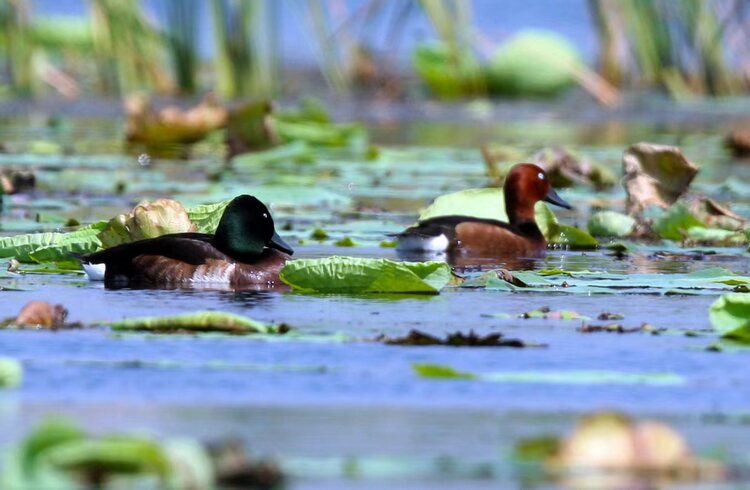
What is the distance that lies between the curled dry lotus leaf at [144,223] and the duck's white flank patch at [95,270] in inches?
25.0

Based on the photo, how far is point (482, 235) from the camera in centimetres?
978

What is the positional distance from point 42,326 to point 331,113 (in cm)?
1487

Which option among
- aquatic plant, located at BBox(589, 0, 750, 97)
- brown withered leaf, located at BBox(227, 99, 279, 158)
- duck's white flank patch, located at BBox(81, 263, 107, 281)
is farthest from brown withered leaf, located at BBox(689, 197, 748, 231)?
aquatic plant, located at BBox(589, 0, 750, 97)

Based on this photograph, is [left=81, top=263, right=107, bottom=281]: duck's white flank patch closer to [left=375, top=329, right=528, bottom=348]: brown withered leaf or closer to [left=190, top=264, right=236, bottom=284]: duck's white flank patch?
[left=190, top=264, right=236, bottom=284]: duck's white flank patch

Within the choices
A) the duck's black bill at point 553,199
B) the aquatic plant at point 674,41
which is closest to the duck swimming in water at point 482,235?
the duck's black bill at point 553,199

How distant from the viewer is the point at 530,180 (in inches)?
415

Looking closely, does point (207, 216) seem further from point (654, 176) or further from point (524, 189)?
point (654, 176)

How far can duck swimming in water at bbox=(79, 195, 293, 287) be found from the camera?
299 inches

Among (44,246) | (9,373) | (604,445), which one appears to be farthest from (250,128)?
(604,445)

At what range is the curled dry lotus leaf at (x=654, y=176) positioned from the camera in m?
10.6

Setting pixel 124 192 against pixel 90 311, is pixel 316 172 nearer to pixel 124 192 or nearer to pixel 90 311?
pixel 124 192

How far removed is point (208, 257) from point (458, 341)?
196 cm

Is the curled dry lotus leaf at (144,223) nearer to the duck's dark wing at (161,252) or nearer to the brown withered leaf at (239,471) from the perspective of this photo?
the duck's dark wing at (161,252)

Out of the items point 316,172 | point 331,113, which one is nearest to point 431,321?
point 316,172
